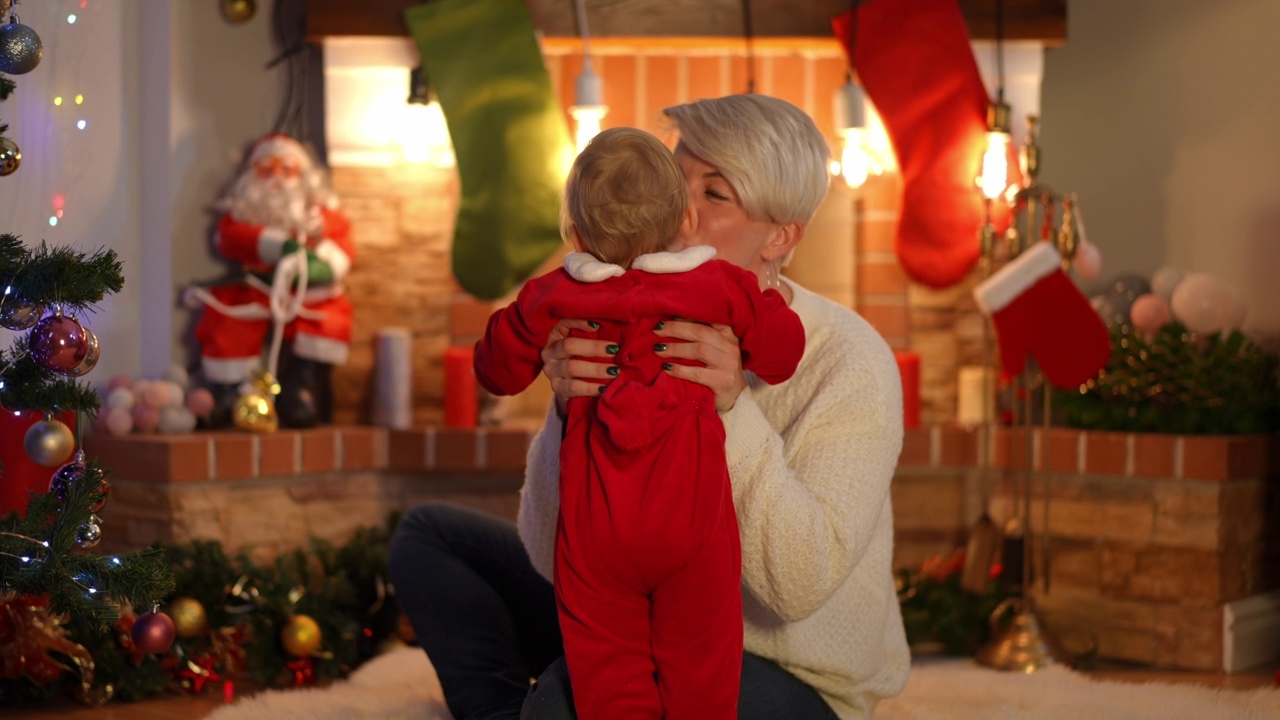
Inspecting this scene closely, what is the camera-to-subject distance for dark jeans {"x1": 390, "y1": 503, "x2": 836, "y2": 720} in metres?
1.85

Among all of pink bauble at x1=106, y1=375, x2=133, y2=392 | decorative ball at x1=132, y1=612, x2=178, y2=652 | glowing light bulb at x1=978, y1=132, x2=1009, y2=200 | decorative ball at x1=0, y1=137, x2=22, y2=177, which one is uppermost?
glowing light bulb at x1=978, y1=132, x2=1009, y2=200

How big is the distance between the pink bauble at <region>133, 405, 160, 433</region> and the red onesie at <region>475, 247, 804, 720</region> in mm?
1669

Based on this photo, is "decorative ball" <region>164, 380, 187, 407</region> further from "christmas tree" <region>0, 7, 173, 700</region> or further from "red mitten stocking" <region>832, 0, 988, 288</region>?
"red mitten stocking" <region>832, 0, 988, 288</region>

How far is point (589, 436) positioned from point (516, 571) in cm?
54

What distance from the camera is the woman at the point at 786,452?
1460 mm

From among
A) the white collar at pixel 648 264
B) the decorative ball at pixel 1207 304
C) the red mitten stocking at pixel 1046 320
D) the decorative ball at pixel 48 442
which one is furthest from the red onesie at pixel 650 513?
the decorative ball at pixel 1207 304

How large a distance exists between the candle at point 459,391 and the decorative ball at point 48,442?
4.57 feet

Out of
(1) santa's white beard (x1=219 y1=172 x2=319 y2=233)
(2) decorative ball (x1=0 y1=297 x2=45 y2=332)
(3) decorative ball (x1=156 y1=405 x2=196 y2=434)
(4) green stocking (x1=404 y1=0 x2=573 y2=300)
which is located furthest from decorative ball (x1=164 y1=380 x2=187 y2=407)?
(2) decorative ball (x1=0 y1=297 x2=45 y2=332)

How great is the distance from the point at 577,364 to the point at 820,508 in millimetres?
323

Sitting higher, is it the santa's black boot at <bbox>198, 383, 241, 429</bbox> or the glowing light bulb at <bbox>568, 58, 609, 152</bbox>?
the glowing light bulb at <bbox>568, 58, 609, 152</bbox>

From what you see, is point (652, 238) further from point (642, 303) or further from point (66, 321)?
point (66, 321)

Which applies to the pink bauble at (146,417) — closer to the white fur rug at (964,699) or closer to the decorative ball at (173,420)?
the decorative ball at (173,420)

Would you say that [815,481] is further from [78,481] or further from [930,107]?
[930,107]

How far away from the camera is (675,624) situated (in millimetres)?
1367
